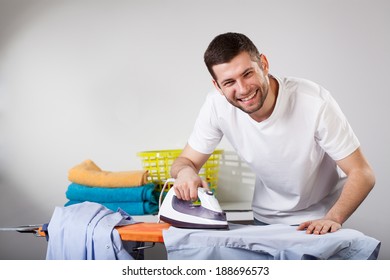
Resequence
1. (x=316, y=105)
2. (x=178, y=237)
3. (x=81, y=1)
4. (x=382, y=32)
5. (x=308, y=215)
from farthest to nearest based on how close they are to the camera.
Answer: (x=81, y=1), (x=382, y=32), (x=308, y=215), (x=316, y=105), (x=178, y=237)

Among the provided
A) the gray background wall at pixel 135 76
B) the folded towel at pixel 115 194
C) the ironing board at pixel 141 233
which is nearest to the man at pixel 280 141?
the ironing board at pixel 141 233

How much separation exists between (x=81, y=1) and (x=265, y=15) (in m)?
1.08

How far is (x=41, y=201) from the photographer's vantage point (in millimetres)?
2939

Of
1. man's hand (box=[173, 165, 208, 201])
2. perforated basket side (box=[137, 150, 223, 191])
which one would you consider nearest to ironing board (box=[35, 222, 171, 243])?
man's hand (box=[173, 165, 208, 201])

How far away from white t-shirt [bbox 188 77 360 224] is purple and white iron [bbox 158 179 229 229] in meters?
0.35

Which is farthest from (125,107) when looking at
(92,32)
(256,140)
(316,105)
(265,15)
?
(316,105)

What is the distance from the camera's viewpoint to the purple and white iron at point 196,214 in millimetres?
1567

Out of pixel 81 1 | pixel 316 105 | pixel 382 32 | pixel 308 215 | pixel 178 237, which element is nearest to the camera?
pixel 178 237

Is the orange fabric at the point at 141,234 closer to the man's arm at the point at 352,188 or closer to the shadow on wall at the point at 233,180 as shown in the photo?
the man's arm at the point at 352,188

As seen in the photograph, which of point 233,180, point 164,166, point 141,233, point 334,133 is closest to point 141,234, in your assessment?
point 141,233

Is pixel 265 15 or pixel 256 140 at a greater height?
pixel 265 15

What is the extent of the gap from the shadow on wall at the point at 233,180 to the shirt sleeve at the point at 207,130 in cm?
70

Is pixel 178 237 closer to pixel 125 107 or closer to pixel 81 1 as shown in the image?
pixel 125 107

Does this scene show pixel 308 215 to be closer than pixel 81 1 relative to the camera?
Yes
